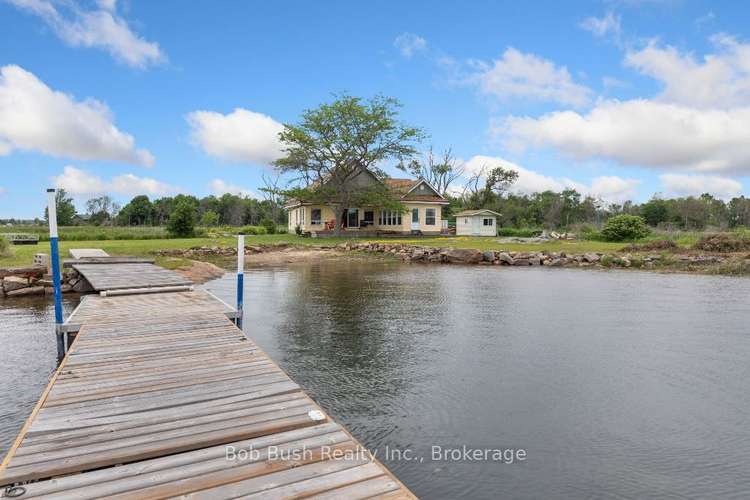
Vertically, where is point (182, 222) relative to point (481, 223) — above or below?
above

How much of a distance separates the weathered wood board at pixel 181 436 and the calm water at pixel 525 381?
1.19 meters

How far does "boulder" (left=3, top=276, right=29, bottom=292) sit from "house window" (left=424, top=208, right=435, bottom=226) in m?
33.9

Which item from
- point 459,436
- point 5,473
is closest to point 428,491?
point 459,436

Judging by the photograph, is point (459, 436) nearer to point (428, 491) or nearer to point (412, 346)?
point (428, 491)

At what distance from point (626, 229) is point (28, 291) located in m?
33.9

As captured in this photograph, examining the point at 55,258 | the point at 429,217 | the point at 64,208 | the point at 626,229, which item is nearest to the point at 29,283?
the point at 55,258

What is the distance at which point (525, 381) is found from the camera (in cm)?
692

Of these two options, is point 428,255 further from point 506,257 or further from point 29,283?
point 29,283

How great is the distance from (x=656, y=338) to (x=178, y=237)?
107ft

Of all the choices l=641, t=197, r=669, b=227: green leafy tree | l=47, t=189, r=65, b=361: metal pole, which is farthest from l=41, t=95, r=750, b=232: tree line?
l=47, t=189, r=65, b=361: metal pole

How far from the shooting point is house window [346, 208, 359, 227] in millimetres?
43812

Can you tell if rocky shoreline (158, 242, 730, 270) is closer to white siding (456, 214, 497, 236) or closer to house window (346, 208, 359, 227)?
house window (346, 208, 359, 227)

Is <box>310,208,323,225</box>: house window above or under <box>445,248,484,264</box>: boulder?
above

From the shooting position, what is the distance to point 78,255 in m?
17.6
